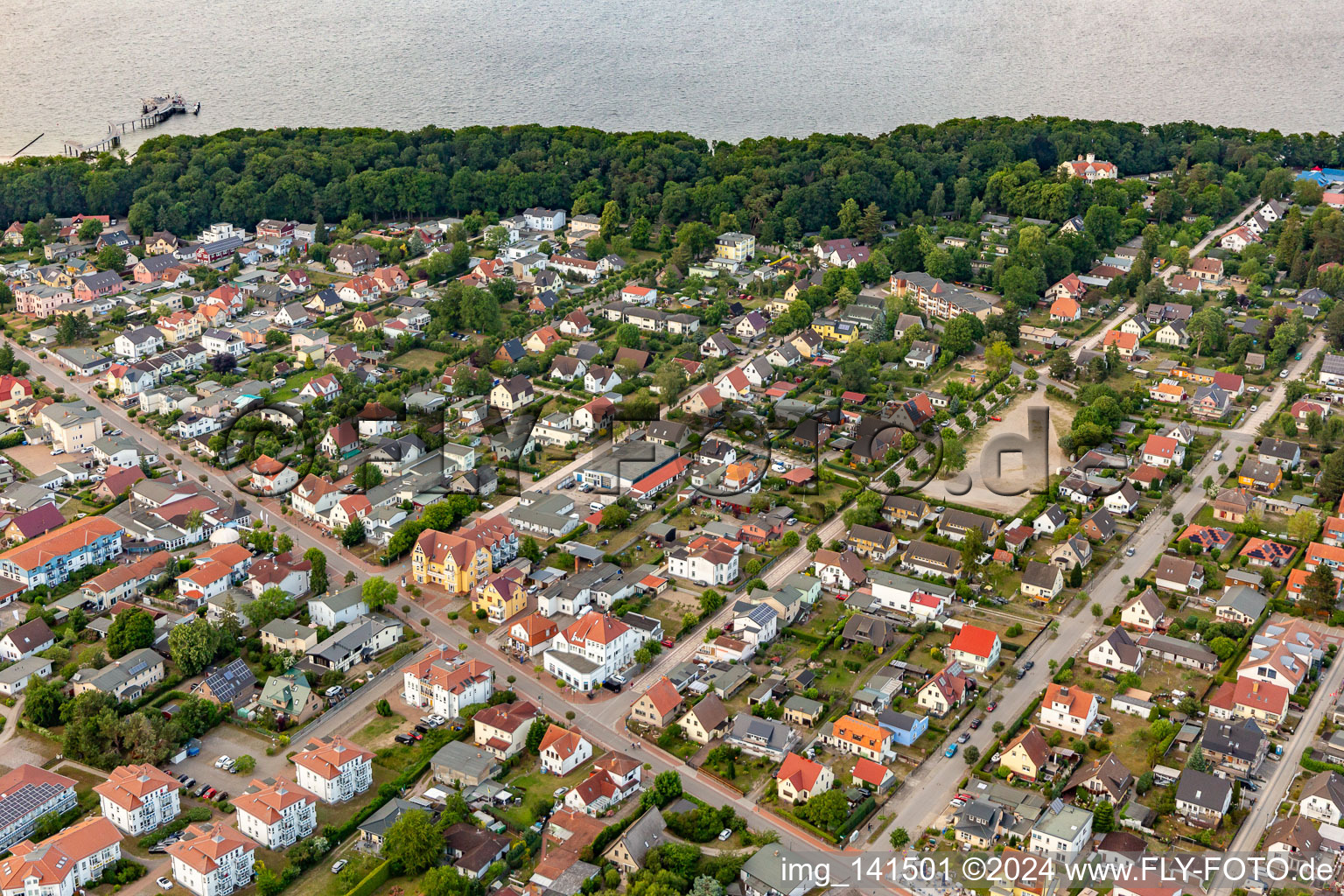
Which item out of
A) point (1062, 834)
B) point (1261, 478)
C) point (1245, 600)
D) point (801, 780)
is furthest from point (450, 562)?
point (1261, 478)

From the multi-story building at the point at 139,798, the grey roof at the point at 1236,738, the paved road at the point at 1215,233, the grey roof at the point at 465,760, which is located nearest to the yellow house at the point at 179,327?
the multi-story building at the point at 139,798

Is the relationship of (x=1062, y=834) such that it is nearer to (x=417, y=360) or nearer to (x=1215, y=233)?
(x=417, y=360)

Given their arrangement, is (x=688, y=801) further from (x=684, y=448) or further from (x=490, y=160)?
(x=490, y=160)

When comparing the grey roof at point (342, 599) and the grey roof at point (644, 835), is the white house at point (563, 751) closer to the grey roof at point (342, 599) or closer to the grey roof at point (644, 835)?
the grey roof at point (644, 835)

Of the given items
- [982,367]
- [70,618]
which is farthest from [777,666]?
[982,367]

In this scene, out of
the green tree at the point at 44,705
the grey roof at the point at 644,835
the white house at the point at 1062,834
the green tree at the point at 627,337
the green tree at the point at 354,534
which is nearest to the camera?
the grey roof at the point at 644,835

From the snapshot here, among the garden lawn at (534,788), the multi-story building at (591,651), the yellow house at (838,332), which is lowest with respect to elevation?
the garden lawn at (534,788)
